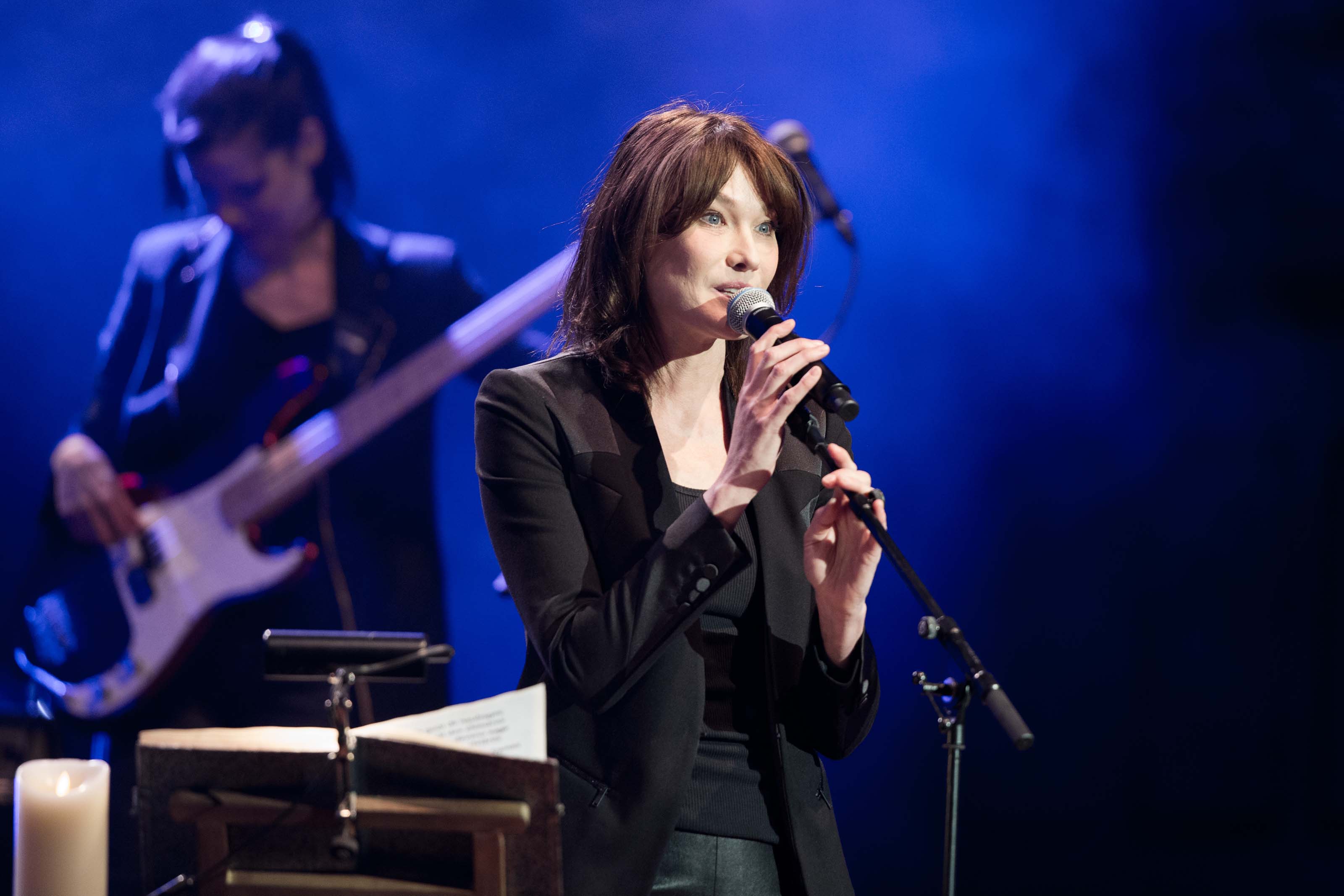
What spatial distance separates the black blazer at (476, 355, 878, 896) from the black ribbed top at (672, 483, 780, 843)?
0.08 ft

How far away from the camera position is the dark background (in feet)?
10.6

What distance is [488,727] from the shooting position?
927 mm

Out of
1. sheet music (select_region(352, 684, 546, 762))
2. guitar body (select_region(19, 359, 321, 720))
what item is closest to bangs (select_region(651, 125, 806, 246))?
sheet music (select_region(352, 684, 546, 762))

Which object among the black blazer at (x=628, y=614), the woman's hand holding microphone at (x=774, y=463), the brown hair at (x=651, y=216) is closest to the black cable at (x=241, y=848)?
the black blazer at (x=628, y=614)

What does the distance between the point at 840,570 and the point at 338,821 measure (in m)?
0.75

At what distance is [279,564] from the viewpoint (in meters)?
3.28

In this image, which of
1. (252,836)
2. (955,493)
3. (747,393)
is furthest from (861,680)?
(955,493)

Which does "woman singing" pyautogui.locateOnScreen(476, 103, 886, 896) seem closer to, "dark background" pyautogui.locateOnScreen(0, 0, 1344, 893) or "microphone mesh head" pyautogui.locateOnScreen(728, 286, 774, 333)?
"microphone mesh head" pyautogui.locateOnScreen(728, 286, 774, 333)

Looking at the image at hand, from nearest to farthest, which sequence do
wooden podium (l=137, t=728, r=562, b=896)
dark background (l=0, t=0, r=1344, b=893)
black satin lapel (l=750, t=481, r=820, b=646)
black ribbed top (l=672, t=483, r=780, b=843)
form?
wooden podium (l=137, t=728, r=562, b=896), black ribbed top (l=672, t=483, r=780, b=843), black satin lapel (l=750, t=481, r=820, b=646), dark background (l=0, t=0, r=1344, b=893)

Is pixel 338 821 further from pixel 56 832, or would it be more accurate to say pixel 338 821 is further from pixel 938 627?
pixel 938 627

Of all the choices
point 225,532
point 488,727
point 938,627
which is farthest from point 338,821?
point 225,532

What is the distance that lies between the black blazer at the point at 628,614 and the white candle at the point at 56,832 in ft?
1.76

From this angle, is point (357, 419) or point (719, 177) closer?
point (719, 177)

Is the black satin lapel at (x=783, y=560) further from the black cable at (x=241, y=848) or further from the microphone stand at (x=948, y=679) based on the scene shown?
the black cable at (x=241, y=848)
